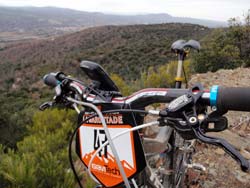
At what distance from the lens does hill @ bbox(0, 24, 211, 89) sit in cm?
2772

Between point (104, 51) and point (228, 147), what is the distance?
33340 millimetres

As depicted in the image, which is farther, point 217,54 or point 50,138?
point 217,54

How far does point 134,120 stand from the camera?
1252mm

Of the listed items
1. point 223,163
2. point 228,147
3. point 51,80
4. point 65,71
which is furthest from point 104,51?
point 228,147

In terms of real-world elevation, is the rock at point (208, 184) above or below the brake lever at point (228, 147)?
below

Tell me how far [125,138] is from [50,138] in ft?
11.8

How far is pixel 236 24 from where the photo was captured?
14.5 metres

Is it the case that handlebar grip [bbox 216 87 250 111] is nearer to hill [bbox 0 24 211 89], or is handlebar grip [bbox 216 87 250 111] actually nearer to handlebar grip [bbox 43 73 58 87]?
handlebar grip [bbox 43 73 58 87]

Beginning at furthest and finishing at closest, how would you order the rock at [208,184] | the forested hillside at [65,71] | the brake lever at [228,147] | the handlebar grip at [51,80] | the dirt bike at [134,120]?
the forested hillside at [65,71], the rock at [208,184], the handlebar grip at [51,80], the dirt bike at [134,120], the brake lever at [228,147]

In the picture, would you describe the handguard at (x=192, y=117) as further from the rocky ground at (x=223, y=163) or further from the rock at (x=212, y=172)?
the rock at (x=212, y=172)

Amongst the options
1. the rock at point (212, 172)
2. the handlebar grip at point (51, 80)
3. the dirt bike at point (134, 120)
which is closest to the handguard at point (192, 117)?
the dirt bike at point (134, 120)

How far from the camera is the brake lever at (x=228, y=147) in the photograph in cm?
90

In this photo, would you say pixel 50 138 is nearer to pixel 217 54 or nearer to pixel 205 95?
pixel 205 95

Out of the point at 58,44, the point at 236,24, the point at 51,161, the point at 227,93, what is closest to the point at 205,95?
the point at 227,93
